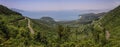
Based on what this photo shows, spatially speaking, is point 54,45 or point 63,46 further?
point 54,45

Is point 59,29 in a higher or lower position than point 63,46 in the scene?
higher

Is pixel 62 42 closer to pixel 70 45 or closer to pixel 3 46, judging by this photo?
pixel 70 45

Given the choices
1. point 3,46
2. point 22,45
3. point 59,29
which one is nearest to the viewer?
point 3,46

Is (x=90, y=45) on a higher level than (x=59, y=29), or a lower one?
lower

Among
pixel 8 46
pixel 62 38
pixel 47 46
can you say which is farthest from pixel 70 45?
pixel 8 46

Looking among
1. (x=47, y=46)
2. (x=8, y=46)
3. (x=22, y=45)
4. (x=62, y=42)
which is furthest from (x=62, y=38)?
(x=8, y=46)

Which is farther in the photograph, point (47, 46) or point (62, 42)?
point (47, 46)

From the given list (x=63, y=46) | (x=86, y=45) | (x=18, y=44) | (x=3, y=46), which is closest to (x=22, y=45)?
(x=18, y=44)

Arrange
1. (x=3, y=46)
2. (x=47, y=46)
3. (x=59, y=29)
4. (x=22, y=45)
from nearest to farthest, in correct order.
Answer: (x=3, y=46), (x=22, y=45), (x=59, y=29), (x=47, y=46)

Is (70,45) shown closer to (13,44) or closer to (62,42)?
(62,42)
